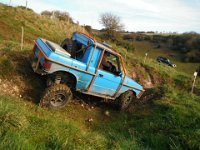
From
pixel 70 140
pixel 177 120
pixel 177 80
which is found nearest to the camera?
pixel 70 140

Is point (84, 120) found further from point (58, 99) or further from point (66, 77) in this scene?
point (66, 77)

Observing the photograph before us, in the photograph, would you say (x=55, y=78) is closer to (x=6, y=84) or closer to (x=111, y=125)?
(x=6, y=84)

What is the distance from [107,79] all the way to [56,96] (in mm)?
1690

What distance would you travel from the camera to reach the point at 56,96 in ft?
23.5

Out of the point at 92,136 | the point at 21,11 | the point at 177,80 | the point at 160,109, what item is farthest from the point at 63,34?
the point at 92,136

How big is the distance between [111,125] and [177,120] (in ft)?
6.33

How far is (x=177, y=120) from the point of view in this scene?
7934mm

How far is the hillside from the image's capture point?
466 cm

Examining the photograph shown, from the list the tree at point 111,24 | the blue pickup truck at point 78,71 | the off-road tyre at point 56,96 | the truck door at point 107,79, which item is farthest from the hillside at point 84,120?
the tree at point 111,24

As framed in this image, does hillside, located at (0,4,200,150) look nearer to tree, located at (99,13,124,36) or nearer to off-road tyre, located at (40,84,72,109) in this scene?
off-road tyre, located at (40,84,72,109)

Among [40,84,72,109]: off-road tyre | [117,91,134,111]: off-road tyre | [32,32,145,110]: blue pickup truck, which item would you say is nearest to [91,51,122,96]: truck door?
[32,32,145,110]: blue pickup truck

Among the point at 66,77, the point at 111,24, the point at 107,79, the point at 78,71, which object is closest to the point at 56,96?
the point at 66,77

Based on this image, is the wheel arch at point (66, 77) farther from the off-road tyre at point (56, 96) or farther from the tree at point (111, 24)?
the tree at point (111, 24)

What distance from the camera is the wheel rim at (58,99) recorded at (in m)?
7.14
